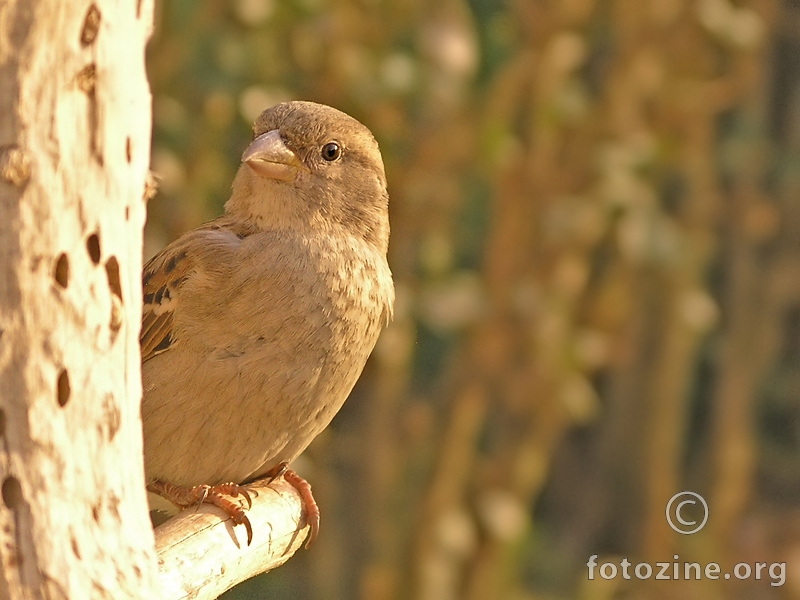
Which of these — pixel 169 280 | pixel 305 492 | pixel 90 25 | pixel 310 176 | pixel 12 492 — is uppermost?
pixel 90 25

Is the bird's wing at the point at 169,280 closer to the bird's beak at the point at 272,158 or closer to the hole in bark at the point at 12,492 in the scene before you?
the bird's beak at the point at 272,158

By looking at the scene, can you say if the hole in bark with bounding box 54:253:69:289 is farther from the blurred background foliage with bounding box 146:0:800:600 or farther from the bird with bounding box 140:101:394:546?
the blurred background foliage with bounding box 146:0:800:600

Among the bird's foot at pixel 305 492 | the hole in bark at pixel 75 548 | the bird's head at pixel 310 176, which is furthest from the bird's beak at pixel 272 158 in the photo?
the hole in bark at pixel 75 548

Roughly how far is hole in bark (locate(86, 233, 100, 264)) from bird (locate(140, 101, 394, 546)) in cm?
87

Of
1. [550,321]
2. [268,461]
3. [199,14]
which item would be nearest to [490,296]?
[550,321]

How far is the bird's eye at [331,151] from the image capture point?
124 inches

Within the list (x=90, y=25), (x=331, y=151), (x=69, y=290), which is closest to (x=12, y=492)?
(x=69, y=290)

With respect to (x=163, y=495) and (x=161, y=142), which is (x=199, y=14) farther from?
(x=163, y=495)

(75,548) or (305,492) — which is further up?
(75,548)

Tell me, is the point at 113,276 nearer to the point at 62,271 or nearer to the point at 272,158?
the point at 62,271

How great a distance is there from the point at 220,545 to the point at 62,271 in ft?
2.99

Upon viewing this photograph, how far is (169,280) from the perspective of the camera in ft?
9.66

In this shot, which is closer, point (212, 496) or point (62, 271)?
point (62, 271)

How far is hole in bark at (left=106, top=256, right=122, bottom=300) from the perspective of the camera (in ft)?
6.40
